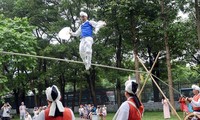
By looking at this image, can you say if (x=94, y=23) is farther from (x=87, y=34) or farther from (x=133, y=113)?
(x=133, y=113)

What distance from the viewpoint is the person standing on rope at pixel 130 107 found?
4500 mm

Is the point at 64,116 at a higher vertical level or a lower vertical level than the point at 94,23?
lower

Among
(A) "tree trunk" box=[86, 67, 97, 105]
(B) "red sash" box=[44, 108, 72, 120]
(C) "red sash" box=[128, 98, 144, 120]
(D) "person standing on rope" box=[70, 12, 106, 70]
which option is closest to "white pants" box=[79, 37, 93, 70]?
(D) "person standing on rope" box=[70, 12, 106, 70]

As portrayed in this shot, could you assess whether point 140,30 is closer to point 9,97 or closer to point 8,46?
point 8,46

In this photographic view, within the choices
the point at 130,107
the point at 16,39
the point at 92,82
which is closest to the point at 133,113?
the point at 130,107

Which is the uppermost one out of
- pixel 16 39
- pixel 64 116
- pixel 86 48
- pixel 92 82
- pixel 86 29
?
pixel 16 39

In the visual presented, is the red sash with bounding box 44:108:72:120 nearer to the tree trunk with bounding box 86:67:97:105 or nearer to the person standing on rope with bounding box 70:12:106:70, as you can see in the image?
the person standing on rope with bounding box 70:12:106:70

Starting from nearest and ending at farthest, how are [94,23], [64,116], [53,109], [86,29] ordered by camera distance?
[53,109], [64,116], [94,23], [86,29]

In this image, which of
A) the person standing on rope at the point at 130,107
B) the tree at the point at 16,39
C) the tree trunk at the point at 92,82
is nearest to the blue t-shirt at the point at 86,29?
the person standing on rope at the point at 130,107

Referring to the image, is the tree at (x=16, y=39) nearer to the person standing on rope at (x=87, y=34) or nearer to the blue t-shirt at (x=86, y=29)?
the person standing on rope at (x=87, y=34)

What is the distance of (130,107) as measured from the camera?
4.56 metres

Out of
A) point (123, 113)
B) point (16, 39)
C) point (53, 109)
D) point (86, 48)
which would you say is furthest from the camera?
point (16, 39)

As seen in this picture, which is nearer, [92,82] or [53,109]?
[53,109]

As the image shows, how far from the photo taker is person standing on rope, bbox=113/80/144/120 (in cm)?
450
